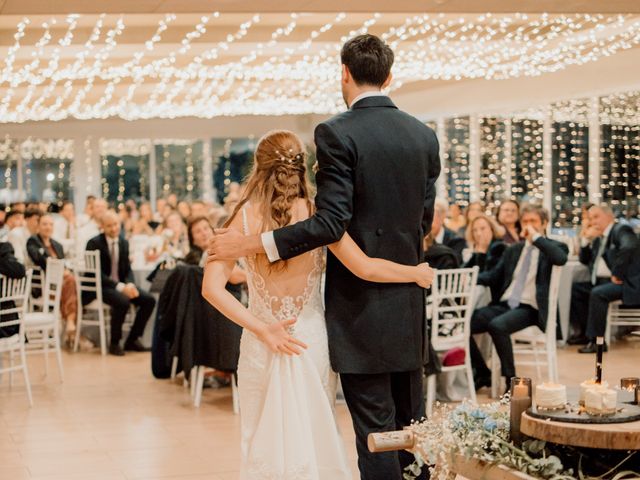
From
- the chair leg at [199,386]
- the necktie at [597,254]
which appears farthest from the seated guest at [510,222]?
the chair leg at [199,386]

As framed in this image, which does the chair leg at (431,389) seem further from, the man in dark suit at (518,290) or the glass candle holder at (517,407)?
the glass candle holder at (517,407)

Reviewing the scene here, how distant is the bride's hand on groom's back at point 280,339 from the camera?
3133 mm

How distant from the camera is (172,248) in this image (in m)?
9.84

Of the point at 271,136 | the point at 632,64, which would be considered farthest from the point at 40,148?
the point at 271,136

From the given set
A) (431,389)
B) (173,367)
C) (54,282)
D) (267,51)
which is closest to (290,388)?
(431,389)

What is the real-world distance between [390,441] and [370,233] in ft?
1.97

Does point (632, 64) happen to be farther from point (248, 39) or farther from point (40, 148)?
point (40, 148)

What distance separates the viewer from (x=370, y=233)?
10.0 feet

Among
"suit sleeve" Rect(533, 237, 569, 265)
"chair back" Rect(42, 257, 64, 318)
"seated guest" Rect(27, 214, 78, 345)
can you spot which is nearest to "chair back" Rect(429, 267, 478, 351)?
"suit sleeve" Rect(533, 237, 569, 265)

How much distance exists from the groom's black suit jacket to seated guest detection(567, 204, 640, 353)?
6662 millimetres

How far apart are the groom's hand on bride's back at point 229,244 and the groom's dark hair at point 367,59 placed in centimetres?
57

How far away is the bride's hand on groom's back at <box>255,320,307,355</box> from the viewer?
3.13m

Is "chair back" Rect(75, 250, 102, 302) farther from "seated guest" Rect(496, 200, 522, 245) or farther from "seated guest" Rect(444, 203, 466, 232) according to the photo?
"seated guest" Rect(444, 203, 466, 232)

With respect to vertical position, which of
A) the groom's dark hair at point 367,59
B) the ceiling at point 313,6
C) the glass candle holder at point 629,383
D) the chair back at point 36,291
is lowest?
the chair back at point 36,291
